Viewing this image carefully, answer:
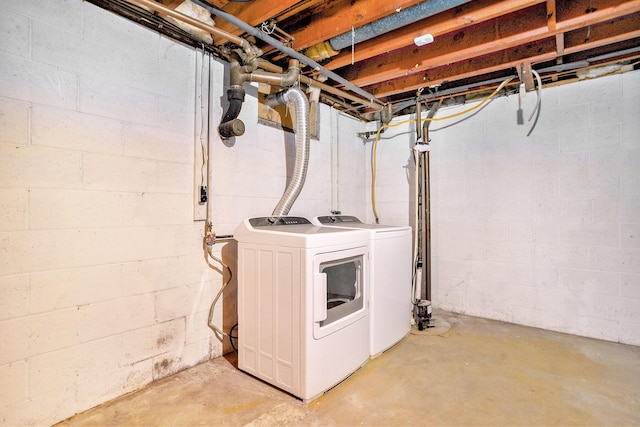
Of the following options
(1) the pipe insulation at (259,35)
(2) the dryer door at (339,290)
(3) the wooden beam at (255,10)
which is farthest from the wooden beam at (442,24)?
(2) the dryer door at (339,290)

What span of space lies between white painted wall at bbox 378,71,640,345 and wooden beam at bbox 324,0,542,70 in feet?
4.27

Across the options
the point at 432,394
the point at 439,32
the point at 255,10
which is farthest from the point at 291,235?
the point at 439,32

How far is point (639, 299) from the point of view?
2.49 metres

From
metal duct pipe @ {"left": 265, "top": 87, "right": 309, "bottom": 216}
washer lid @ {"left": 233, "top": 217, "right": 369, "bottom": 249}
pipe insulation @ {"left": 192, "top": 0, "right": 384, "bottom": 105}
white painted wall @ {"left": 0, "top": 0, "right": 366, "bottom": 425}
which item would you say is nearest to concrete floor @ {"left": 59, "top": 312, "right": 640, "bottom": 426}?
white painted wall @ {"left": 0, "top": 0, "right": 366, "bottom": 425}

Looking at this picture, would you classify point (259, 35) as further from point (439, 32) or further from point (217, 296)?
point (217, 296)

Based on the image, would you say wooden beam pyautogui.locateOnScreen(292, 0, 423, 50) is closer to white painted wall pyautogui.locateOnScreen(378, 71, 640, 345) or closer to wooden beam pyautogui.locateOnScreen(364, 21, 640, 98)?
wooden beam pyautogui.locateOnScreen(364, 21, 640, 98)

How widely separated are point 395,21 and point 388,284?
5.84 feet

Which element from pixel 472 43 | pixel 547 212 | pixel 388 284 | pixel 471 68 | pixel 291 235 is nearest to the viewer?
pixel 291 235

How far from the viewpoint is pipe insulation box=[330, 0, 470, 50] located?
181 centimetres

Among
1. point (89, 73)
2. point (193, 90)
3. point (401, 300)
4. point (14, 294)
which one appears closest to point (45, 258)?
point (14, 294)

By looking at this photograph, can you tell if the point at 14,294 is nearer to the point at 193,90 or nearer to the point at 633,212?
the point at 193,90

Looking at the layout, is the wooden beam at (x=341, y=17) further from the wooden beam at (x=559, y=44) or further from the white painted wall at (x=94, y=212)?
the wooden beam at (x=559, y=44)

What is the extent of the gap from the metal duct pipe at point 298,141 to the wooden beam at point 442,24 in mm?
443

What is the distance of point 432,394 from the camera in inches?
72.9
